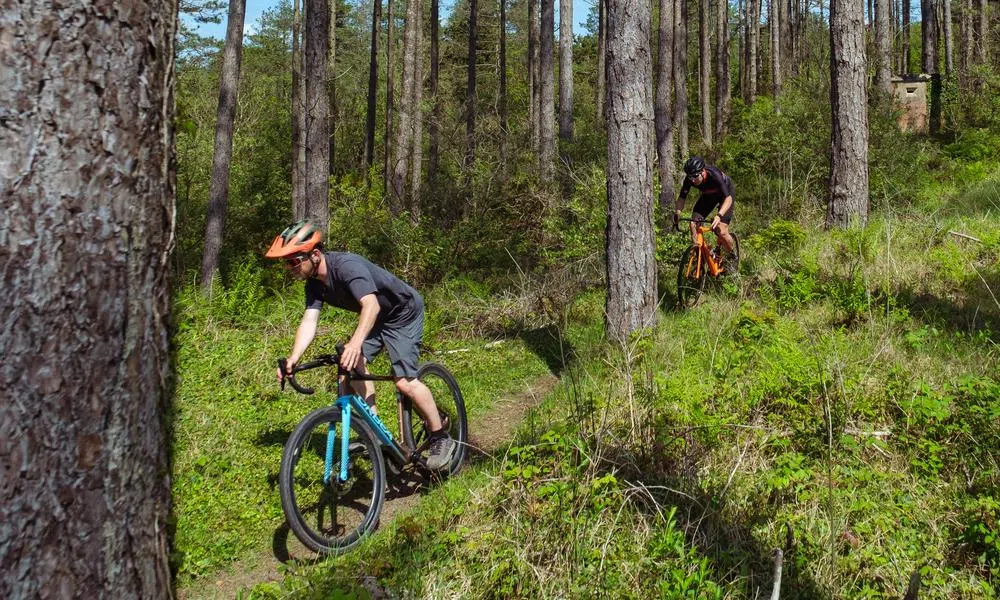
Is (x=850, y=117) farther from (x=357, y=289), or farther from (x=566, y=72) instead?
(x=566, y=72)

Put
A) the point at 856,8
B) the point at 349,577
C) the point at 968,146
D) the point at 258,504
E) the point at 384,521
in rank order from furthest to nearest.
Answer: the point at 968,146 → the point at 856,8 → the point at 258,504 → the point at 384,521 → the point at 349,577

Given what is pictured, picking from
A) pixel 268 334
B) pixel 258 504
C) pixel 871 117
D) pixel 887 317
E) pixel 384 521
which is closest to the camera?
pixel 384 521

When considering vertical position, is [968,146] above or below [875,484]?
above

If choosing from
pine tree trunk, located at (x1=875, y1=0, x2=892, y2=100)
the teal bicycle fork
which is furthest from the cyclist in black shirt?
pine tree trunk, located at (x1=875, y1=0, x2=892, y2=100)

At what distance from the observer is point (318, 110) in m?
12.5

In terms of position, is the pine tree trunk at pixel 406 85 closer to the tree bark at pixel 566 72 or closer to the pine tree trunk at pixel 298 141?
the pine tree trunk at pixel 298 141

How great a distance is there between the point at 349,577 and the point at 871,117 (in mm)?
15593

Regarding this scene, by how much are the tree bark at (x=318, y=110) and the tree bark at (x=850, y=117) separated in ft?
26.7

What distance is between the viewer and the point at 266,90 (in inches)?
1094

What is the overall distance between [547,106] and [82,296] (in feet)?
63.4

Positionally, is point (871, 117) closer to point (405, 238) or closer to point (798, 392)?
point (405, 238)

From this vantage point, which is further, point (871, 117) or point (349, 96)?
point (349, 96)

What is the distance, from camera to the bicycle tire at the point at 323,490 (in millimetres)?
4668

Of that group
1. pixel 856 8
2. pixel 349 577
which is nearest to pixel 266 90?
pixel 856 8
